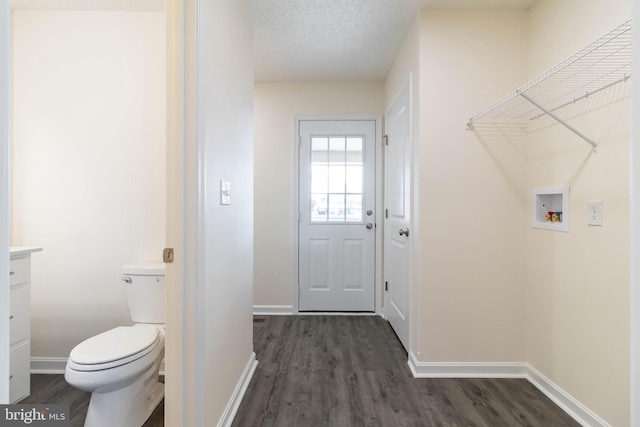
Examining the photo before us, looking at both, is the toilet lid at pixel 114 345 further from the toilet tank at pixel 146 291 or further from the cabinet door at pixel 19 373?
the cabinet door at pixel 19 373

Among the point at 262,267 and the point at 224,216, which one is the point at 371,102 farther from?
the point at 224,216

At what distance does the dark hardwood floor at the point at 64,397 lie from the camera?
64.2 inches

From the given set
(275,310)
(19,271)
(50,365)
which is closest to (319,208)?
(275,310)

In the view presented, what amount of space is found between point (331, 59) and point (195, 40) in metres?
1.83

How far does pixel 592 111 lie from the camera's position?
1605 millimetres

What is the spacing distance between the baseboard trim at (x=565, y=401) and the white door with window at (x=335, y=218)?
1566 millimetres

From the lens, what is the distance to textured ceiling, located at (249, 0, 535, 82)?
207 cm

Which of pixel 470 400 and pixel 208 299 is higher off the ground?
pixel 208 299

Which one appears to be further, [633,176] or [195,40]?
[195,40]

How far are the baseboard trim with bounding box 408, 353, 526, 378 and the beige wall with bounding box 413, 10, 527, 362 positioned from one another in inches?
1.5

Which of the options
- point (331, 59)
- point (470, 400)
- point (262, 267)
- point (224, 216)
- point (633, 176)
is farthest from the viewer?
point (262, 267)

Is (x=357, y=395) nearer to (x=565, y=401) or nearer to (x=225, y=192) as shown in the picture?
(x=565, y=401)

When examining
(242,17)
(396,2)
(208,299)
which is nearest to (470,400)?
(208,299)

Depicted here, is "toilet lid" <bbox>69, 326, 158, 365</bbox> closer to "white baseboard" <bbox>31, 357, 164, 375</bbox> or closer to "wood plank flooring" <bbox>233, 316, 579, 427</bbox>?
"wood plank flooring" <bbox>233, 316, 579, 427</bbox>
